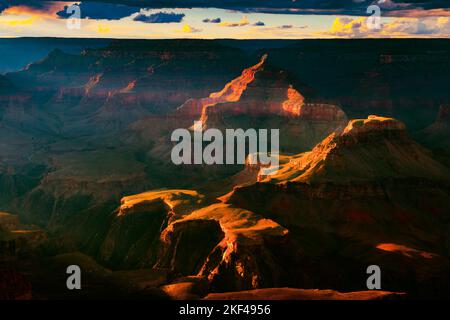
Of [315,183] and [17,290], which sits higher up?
[315,183]

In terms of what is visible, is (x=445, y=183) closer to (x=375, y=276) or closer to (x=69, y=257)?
(x=375, y=276)

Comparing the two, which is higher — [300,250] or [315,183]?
[315,183]

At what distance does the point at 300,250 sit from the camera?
16988cm

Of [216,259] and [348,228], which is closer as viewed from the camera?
[216,259]

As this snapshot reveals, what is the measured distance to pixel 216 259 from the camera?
6604 inches
